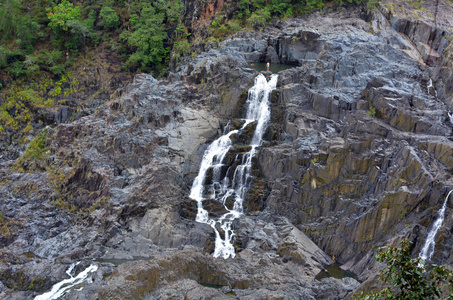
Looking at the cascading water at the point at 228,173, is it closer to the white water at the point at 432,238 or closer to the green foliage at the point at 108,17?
the white water at the point at 432,238

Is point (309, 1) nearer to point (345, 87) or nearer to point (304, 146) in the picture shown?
point (345, 87)

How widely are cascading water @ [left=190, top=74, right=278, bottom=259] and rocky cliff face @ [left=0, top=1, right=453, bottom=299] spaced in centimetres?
84

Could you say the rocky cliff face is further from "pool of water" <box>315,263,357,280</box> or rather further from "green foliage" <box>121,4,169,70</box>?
"green foliage" <box>121,4,169,70</box>

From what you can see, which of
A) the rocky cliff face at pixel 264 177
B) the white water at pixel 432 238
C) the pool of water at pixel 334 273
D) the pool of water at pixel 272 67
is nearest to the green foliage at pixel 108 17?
the rocky cliff face at pixel 264 177

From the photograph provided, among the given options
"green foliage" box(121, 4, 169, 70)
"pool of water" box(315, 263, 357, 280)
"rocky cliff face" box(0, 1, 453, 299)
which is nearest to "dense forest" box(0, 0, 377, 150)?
"green foliage" box(121, 4, 169, 70)

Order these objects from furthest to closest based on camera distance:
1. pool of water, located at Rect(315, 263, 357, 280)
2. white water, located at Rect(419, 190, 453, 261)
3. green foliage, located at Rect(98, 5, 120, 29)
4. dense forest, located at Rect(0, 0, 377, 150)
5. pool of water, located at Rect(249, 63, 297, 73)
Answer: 1. green foliage, located at Rect(98, 5, 120, 29)
2. dense forest, located at Rect(0, 0, 377, 150)
3. pool of water, located at Rect(249, 63, 297, 73)
4. pool of water, located at Rect(315, 263, 357, 280)
5. white water, located at Rect(419, 190, 453, 261)

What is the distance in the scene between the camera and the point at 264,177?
1590 inches

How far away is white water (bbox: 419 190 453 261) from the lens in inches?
1156

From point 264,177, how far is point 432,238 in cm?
1528

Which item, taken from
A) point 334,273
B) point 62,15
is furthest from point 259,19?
point 334,273

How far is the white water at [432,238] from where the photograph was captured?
29.4 metres

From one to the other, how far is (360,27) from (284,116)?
16187mm

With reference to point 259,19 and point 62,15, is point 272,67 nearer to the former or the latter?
point 259,19

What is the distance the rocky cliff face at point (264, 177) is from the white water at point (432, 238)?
517 mm
